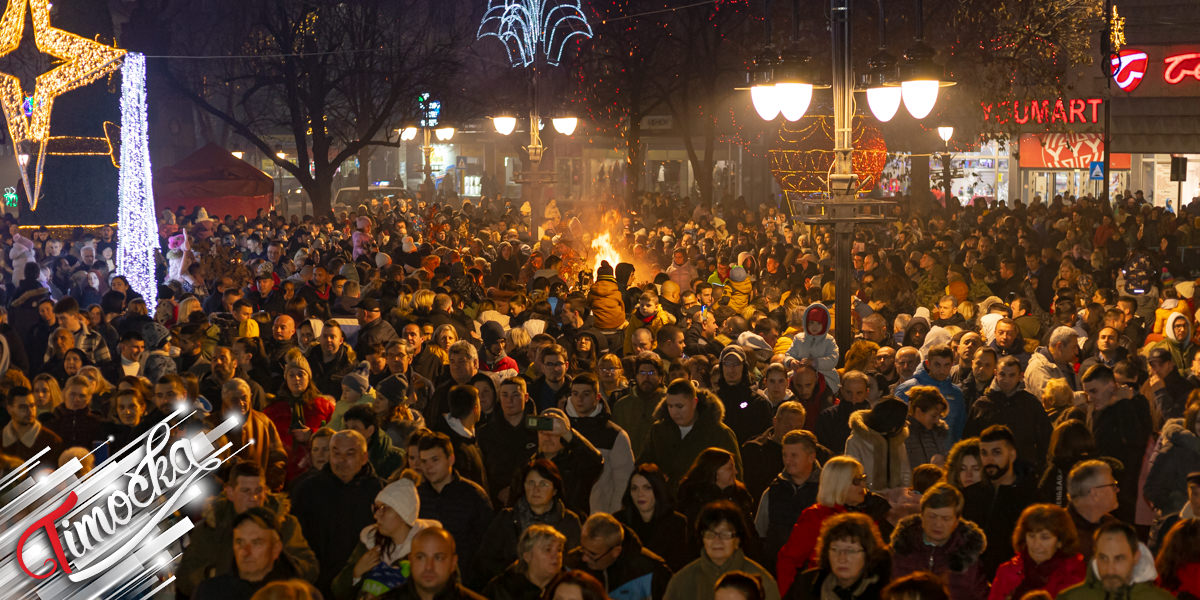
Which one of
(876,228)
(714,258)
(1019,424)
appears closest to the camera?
(1019,424)

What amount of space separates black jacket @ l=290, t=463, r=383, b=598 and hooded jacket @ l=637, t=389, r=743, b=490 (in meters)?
1.90

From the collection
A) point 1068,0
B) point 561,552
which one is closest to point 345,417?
point 561,552

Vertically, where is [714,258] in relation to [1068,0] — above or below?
below

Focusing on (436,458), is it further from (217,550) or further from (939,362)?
(939,362)

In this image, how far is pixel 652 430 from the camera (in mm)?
8578

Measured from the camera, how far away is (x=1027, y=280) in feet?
53.2

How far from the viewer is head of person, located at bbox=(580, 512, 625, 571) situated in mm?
6172

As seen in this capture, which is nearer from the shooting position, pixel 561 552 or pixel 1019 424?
pixel 561 552

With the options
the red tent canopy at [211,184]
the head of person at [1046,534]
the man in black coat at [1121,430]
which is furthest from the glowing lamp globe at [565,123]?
→ the head of person at [1046,534]

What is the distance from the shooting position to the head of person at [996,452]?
7211 millimetres

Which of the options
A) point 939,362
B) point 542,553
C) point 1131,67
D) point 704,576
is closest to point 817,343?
point 939,362

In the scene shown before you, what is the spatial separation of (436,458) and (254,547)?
4.31 ft

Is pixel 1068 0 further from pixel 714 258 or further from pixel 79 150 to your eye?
pixel 79 150

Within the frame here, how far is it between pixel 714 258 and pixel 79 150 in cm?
1271
